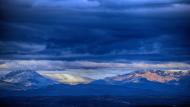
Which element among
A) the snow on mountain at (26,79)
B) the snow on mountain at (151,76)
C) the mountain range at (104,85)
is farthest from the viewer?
the snow on mountain at (151,76)

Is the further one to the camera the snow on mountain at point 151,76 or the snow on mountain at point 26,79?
the snow on mountain at point 151,76

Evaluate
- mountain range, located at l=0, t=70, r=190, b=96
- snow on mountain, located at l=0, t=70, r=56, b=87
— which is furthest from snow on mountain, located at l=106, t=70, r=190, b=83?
snow on mountain, located at l=0, t=70, r=56, b=87

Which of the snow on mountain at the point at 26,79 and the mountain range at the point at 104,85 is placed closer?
the snow on mountain at the point at 26,79

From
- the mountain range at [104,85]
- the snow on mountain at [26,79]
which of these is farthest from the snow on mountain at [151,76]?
the snow on mountain at [26,79]

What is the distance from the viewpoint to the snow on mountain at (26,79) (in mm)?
13537

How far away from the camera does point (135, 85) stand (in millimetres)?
16031

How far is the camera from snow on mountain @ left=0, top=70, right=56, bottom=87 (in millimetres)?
13537

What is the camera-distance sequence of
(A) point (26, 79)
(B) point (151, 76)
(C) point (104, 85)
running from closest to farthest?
(C) point (104, 85) < (A) point (26, 79) < (B) point (151, 76)

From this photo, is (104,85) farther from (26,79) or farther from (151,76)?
(26,79)

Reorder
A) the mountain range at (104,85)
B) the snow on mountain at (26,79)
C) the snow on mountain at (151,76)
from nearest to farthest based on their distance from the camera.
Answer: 1. the snow on mountain at (26,79)
2. the mountain range at (104,85)
3. the snow on mountain at (151,76)

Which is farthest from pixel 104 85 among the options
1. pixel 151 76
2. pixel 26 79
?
pixel 26 79

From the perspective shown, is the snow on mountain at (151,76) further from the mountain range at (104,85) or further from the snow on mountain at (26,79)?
the snow on mountain at (26,79)

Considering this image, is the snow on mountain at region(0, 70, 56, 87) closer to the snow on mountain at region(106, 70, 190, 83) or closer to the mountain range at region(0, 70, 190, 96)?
the mountain range at region(0, 70, 190, 96)

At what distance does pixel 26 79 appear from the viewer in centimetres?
1475
